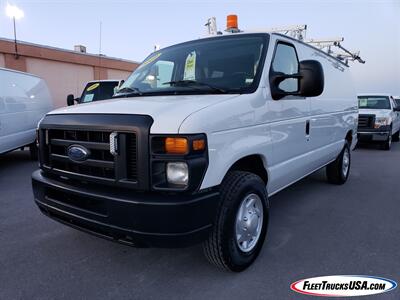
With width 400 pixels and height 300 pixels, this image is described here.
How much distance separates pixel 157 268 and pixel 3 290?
121 cm

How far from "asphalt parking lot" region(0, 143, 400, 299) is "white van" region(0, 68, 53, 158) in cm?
264

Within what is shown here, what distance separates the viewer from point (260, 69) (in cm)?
297

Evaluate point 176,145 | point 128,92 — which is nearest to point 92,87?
point 128,92

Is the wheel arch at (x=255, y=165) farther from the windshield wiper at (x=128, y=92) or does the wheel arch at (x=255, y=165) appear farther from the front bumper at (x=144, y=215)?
the windshield wiper at (x=128, y=92)

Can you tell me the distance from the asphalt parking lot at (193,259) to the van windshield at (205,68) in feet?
5.13

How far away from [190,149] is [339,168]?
4318 mm

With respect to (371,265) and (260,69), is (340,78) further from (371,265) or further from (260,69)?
(371,265)

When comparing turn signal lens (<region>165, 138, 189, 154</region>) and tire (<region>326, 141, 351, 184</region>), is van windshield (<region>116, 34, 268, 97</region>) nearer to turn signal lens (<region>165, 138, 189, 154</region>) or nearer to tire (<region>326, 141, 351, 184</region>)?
turn signal lens (<region>165, 138, 189, 154</region>)

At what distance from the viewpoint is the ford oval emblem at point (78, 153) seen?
2.44 meters

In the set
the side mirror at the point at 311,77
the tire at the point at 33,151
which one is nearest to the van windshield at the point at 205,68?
the side mirror at the point at 311,77

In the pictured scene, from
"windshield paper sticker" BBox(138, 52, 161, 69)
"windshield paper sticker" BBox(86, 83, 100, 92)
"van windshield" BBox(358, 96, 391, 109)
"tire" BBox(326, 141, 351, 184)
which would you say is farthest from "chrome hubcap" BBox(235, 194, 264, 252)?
"van windshield" BBox(358, 96, 391, 109)

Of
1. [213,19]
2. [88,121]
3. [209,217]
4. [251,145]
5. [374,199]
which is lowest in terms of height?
[374,199]

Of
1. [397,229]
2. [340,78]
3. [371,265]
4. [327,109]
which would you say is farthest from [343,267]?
[340,78]

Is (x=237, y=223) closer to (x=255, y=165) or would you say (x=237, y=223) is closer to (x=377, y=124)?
(x=255, y=165)
